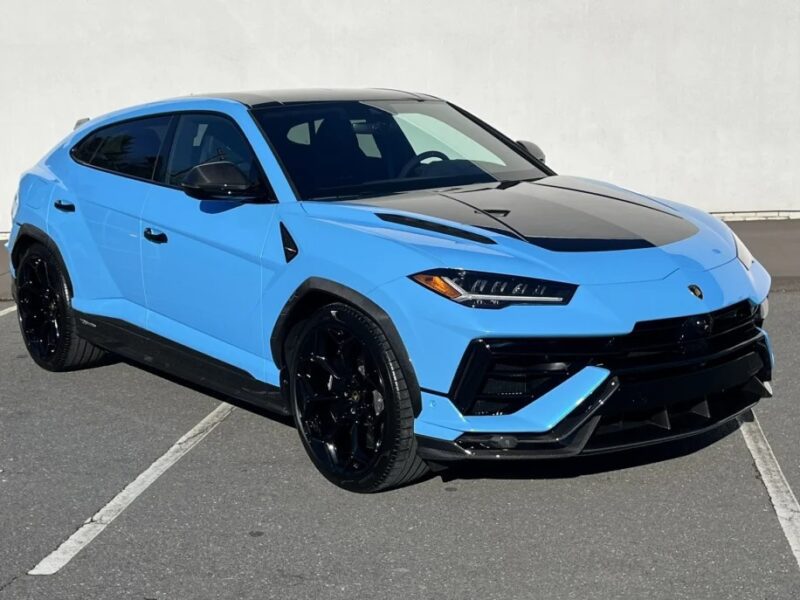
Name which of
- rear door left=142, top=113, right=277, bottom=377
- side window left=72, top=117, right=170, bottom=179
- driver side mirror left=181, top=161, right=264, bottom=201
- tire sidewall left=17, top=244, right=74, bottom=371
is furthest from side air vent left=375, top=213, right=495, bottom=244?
tire sidewall left=17, top=244, right=74, bottom=371

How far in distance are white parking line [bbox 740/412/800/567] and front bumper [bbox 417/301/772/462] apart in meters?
0.46

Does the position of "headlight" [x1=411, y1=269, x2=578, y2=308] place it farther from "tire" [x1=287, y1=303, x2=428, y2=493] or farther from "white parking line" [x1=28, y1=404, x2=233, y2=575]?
"white parking line" [x1=28, y1=404, x2=233, y2=575]

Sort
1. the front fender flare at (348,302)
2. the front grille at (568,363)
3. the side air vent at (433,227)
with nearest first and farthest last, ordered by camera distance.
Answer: the front grille at (568,363) → the front fender flare at (348,302) → the side air vent at (433,227)

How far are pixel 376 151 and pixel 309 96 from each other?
1.94 ft

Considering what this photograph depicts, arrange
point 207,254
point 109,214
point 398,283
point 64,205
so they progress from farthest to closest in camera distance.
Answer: point 64,205
point 109,214
point 207,254
point 398,283

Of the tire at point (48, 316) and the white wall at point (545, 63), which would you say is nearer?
the tire at point (48, 316)

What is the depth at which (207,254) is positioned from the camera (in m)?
5.58

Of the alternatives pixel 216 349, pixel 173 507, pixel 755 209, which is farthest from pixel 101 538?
pixel 755 209

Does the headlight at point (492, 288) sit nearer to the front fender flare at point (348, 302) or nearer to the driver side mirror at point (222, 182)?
the front fender flare at point (348, 302)

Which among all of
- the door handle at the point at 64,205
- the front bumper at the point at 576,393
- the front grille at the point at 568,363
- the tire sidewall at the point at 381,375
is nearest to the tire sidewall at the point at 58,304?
the door handle at the point at 64,205

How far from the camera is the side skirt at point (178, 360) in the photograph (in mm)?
5508

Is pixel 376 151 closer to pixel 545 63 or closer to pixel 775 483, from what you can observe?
pixel 775 483

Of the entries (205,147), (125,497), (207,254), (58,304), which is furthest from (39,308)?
(125,497)

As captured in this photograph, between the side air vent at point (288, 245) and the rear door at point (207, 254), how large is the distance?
124 mm
